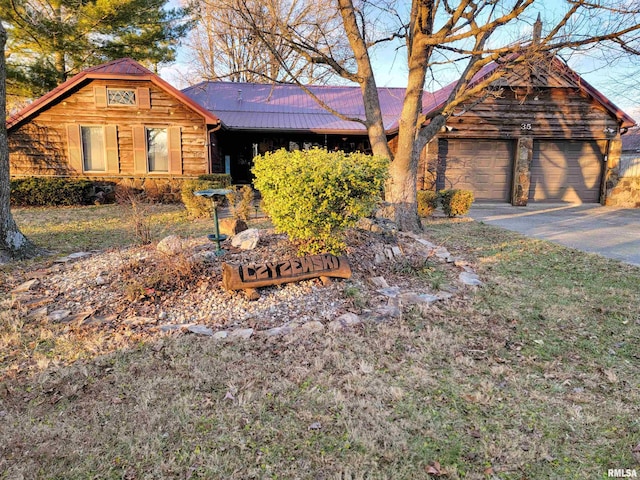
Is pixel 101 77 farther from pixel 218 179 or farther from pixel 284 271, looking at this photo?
pixel 284 271

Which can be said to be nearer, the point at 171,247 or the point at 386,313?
the point at 386,313

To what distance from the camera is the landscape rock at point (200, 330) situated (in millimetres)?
3766

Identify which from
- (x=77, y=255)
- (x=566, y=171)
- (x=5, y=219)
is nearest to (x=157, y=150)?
(x=5, y=219)

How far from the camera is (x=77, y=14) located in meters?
15.0

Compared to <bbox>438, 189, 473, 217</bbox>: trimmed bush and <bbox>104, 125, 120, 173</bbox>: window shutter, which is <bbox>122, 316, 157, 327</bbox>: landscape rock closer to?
<bbox>438, 189, 473, 217</bbox>: trimmed bush

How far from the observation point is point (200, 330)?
380 centimetres

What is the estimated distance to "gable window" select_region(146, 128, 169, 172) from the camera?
1393 centimetres

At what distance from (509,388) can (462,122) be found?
12355 millimetres

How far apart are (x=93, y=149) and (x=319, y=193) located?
12.2 meters

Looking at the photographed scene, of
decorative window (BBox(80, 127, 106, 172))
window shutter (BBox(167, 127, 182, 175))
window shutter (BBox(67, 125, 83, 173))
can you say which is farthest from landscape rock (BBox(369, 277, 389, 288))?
window shutter (BBox(67, 125, 83, 173))

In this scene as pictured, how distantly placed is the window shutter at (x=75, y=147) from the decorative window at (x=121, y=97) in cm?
147

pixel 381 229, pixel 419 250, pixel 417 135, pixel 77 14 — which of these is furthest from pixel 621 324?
pixel 77 14

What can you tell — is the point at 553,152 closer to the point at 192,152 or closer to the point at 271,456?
the point at 192,152

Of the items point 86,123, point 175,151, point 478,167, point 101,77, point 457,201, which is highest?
point 101,77
